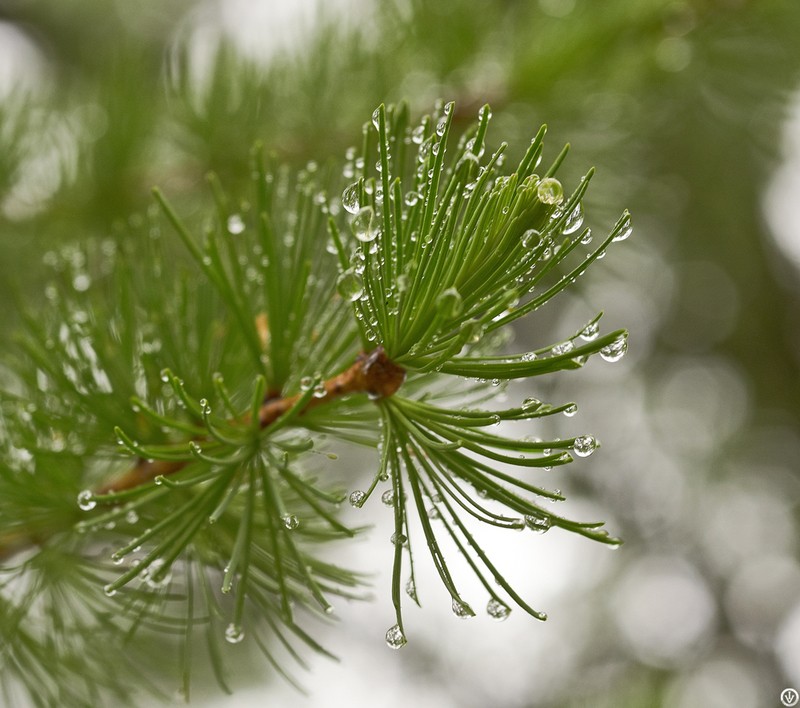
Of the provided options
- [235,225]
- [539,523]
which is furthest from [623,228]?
[235,225]

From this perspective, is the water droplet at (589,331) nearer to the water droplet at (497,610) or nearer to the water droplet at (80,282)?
the water droplet at (497,610)

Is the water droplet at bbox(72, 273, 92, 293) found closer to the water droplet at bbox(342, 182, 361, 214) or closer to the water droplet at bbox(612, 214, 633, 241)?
the water droplet at bbox(342, 182, 361, 214)

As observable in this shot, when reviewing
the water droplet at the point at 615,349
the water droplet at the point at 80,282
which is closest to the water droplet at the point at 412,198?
the water droplet at the point at 615,349

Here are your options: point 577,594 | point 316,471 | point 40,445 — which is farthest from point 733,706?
point 40,445

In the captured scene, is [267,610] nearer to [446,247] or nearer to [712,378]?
[446,247]

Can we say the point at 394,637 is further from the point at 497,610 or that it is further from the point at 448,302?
the point at 448,302

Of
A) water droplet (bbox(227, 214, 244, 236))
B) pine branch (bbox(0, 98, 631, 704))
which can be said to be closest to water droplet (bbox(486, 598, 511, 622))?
pine branch (bbox(0, 98, 631, 704))
